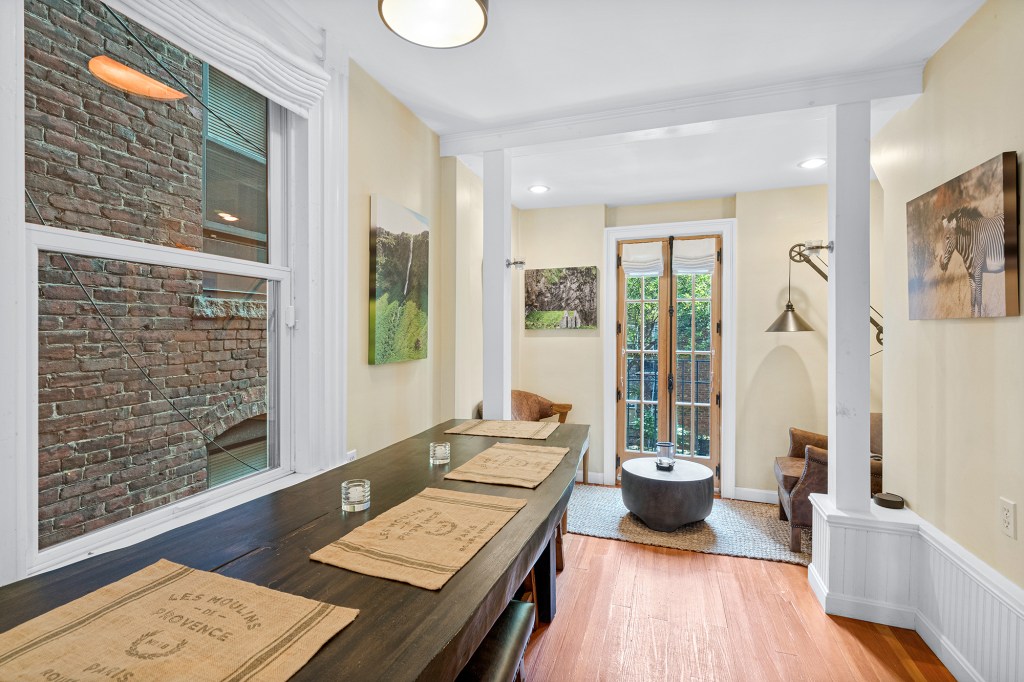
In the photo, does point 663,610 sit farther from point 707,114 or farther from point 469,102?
point 469,102

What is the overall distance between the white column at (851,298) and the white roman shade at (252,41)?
2364 mm

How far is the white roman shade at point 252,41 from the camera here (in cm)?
141

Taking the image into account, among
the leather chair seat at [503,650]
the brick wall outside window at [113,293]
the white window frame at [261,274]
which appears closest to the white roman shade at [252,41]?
the white window frame at [261,274]

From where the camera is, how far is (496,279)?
2879 mm

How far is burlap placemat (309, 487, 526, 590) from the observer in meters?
0.91

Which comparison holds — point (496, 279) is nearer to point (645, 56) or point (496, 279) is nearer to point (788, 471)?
point (645, 56)

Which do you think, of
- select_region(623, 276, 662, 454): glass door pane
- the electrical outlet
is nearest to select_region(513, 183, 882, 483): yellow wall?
select_region(623, 276, 662, 454): glass door pane

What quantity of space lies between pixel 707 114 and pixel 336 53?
181 centimetres

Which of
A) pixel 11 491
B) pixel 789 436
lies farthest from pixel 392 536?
pixel 789 436

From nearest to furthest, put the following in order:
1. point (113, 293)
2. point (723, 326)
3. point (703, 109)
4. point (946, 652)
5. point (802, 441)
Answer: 1. point (113, 293)
2. point (946, 652)
3. point (703, 109)
4. point (802, 441)
5. point (723, 326)

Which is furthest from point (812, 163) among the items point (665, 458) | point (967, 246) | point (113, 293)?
point (113, 293)

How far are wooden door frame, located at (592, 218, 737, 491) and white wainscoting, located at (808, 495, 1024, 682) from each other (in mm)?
1659

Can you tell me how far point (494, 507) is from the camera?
4.00ft

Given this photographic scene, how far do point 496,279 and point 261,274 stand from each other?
53.3 inches
